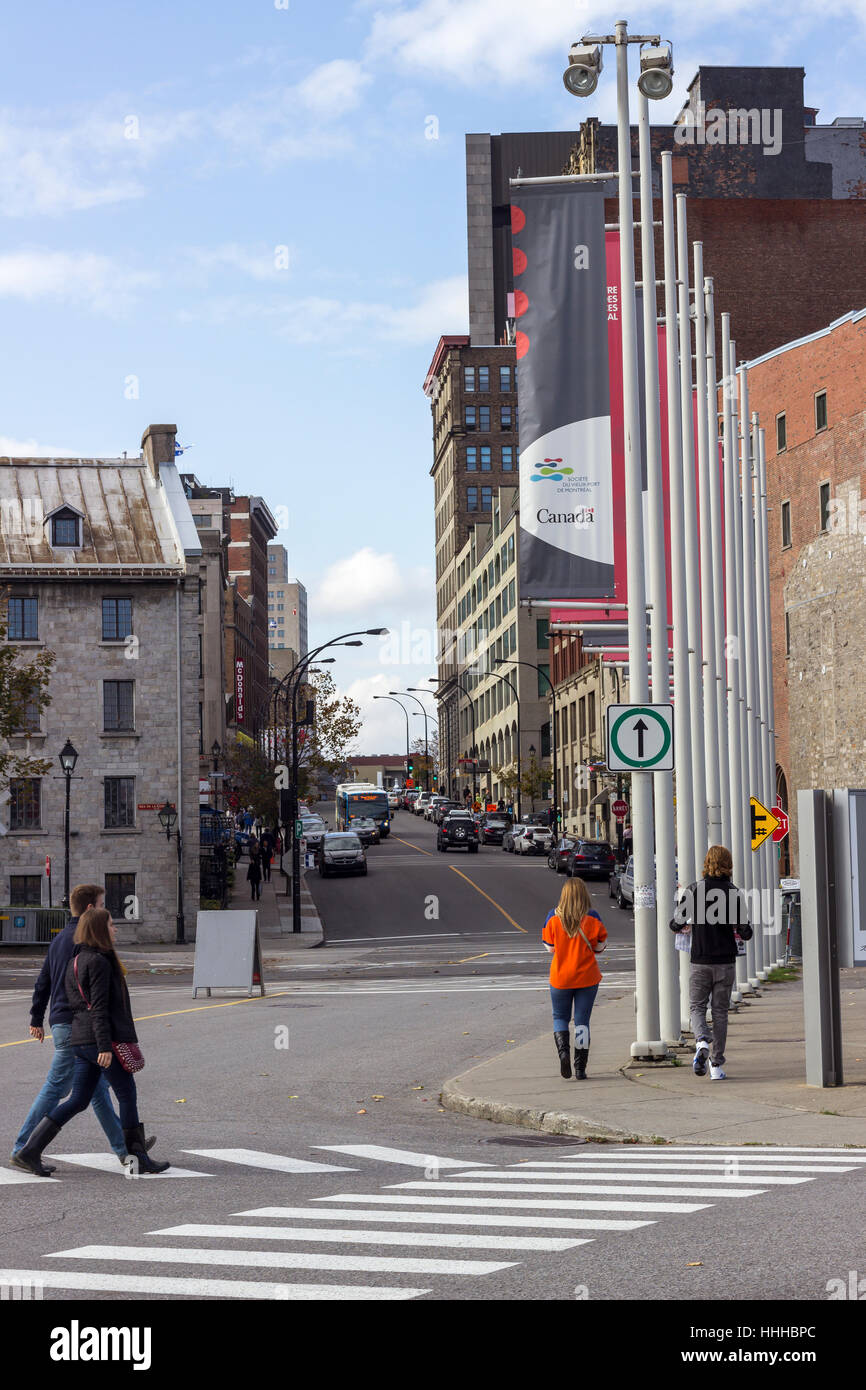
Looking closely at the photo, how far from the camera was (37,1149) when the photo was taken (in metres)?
10.8

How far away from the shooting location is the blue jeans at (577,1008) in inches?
568

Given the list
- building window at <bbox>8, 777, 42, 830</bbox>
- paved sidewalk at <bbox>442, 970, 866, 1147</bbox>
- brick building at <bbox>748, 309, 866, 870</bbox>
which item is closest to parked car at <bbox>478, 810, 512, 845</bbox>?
brick building at <bbox>748, 309, 866, 870</bbox>

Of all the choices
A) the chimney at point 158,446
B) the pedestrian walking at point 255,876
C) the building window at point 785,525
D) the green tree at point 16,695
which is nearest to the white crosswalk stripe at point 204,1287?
the green tree at point 16,695

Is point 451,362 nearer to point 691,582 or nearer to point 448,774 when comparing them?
point 448,774

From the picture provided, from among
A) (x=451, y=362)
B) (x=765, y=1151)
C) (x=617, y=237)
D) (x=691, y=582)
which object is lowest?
(x=765, y=1151)

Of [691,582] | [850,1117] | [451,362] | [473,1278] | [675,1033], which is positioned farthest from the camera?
[451,362]

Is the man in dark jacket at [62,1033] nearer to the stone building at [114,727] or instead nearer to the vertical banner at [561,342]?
the vertical banner at [561,342]

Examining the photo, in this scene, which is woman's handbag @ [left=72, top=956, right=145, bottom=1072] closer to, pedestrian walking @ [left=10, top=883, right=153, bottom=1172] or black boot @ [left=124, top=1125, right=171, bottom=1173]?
pedestrian walking @ [left=10, top=883, right=153, bottom=1172]

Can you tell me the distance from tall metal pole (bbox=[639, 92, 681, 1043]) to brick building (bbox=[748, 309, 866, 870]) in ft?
138

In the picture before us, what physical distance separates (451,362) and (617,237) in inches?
5773

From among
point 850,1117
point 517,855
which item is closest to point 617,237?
point 850,1117

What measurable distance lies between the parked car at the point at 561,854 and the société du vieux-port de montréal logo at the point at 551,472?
44.1 meters

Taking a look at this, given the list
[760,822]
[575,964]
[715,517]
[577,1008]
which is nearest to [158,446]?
[760,822]

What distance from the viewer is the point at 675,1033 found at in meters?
16.3
